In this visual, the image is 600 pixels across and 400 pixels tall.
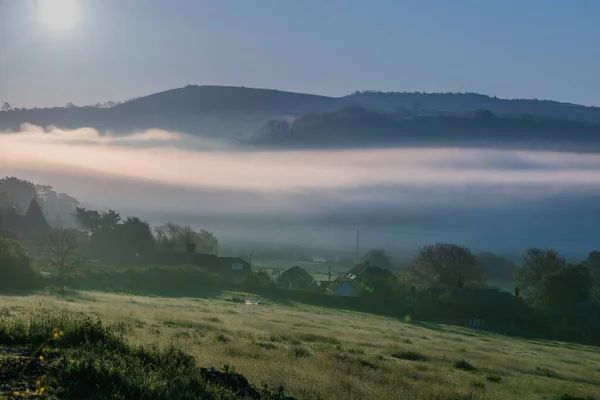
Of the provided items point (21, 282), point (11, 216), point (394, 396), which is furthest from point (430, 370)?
point (11, 216)

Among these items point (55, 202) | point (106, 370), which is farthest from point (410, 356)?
point (55, 202)

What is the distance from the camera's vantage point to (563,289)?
6688 cm

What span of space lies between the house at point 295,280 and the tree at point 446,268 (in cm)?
1323

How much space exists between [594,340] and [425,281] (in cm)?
2889

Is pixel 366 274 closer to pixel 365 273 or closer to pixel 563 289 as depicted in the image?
pixel 365 273

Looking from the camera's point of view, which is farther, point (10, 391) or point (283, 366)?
point (283, 366)

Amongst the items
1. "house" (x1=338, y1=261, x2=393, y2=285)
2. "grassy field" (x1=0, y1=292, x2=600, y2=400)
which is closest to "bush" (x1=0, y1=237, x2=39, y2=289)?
"grassy field" (x1=0, y1=292, x2=600, y2=400)

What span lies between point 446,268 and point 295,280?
706 inches

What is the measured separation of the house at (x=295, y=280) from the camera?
8065cm

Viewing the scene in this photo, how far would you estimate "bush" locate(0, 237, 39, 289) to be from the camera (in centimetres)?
5222

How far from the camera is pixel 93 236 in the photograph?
93562mm

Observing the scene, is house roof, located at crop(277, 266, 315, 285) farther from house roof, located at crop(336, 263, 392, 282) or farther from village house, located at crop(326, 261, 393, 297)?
village house, located at crop(326, 261, 393, 297)

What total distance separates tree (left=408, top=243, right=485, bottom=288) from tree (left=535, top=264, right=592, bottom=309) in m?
13.6

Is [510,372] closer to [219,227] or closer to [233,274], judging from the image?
[233,274]
